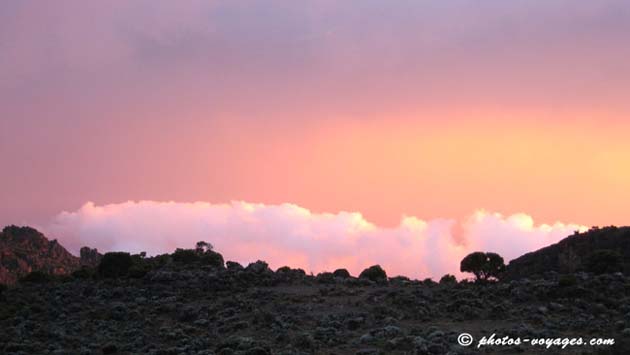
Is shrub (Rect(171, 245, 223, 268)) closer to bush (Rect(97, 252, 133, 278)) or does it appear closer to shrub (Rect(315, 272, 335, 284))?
bush (Rect(97, 252, 133, 278))

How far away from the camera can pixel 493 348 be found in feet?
106

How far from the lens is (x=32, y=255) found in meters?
142

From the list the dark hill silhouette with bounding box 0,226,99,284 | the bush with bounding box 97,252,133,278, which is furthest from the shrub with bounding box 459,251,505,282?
the dark hill silhouette with bounding box 0,226,99,284

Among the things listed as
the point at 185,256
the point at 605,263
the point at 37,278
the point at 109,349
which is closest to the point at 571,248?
the point at 605,263

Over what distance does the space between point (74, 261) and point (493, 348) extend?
133 meters

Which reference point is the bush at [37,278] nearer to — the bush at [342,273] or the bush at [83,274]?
the bush at [83,274]

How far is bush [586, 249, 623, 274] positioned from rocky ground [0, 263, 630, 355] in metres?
6.26

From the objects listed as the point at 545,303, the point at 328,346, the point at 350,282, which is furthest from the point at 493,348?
the point at 350,282

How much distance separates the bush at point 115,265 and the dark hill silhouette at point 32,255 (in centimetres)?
6280

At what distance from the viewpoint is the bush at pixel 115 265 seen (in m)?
64.0

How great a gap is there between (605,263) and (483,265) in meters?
10.3

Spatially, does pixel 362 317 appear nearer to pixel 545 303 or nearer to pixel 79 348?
pixel 545 303

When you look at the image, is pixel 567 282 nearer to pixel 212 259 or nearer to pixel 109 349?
pixel 109 349

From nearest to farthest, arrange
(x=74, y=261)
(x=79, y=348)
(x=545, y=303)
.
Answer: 1. (x=79, y=348)
2. (x=545, y=303)
3. (x=74, y=261)
